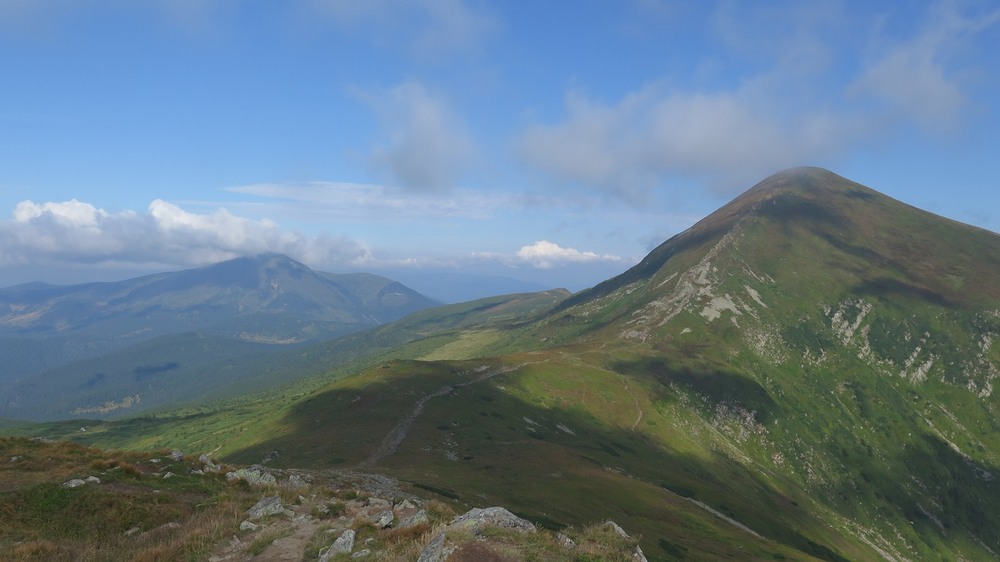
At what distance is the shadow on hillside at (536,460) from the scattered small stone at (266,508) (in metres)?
27.1

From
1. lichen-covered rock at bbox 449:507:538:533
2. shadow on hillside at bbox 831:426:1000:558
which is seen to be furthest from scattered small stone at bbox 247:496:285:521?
shadow on hillside at bbox 831:426:1000:558

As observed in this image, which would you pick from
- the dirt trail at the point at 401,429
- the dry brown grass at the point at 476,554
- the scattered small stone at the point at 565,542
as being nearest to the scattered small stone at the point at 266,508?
the dry brown grass at the point at 476,554

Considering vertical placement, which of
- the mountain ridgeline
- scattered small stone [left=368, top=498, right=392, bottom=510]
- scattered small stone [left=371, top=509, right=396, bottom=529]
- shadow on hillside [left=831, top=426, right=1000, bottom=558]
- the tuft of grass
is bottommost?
shadow on hillside [left=831, top=426, right=1000, bottom=558]

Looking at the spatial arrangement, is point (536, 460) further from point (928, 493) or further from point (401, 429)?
point (928, 493)

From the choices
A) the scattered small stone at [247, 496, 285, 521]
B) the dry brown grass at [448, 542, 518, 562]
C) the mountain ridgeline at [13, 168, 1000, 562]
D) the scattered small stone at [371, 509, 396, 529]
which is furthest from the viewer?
the mountain ridgeline at [13, 168, 1000, 562]

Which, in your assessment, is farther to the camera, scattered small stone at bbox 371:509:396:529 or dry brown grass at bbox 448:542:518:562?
scattered small stone at bbox 371:509:396:529

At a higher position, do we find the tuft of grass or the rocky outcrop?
the rocky outcrop

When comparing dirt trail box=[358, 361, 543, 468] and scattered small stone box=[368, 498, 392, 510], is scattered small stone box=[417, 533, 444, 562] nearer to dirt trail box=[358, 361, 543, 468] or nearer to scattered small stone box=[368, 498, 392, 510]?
scattered small stone box=[368, 498, 392, 510]

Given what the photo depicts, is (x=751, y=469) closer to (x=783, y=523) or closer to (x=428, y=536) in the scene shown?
(x=783, y=523)

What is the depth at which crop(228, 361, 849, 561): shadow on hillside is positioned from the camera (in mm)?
62344

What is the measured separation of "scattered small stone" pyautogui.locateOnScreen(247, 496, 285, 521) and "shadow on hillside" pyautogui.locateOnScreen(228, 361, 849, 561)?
2708cm

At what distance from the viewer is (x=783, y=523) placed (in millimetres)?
104688

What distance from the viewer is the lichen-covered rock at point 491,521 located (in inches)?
789

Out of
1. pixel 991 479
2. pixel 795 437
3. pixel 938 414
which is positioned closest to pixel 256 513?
pixel 795 437
